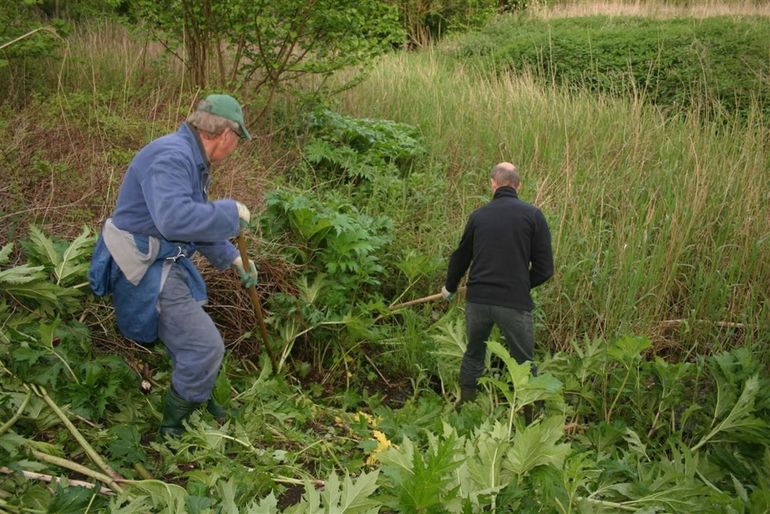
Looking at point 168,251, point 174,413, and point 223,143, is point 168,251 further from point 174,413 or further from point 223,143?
point 174,413

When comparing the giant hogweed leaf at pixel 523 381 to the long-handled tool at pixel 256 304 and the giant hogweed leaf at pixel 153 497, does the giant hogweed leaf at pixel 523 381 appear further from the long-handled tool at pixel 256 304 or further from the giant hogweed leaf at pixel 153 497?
the long-handled tool at pixel 256 304

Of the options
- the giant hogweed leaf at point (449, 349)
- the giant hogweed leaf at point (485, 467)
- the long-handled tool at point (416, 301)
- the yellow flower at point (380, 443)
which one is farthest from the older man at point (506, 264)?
the giant hogweed leaf at point (485, 467)

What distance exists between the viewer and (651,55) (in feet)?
38.5

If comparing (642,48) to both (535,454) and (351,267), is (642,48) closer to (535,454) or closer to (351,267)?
(351,267)

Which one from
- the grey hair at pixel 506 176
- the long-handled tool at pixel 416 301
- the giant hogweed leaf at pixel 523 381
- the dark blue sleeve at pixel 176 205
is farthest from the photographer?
the long-handled tool at pixel 416 301

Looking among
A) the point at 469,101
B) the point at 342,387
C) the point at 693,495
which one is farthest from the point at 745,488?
the point at 469,101

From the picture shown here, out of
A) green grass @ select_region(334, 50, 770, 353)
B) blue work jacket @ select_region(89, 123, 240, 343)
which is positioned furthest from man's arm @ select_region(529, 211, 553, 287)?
blue work jacket @ select_region(89, 123, 240, 343)

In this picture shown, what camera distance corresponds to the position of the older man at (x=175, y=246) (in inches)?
126

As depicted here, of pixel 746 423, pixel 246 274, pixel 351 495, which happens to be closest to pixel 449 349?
pixel 246 274

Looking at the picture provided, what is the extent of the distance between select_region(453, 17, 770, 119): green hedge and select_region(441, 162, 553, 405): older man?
5.97 meters

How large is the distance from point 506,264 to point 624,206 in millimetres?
2293

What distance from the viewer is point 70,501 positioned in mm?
2652

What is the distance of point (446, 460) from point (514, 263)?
173 cm

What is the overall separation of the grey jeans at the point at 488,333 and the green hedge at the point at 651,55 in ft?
20.4
